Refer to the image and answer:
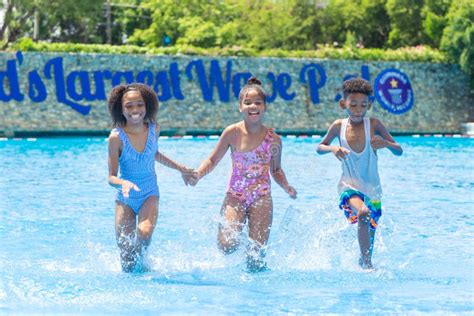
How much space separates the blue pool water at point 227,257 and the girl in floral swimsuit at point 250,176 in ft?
0.79

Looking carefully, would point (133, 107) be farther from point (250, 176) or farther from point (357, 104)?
point (357, 104)

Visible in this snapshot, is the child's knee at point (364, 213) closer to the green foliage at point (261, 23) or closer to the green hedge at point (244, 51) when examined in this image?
the green hedge at point (244, 51)

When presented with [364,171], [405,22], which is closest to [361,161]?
[364,171]

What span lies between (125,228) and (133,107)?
0.83 m

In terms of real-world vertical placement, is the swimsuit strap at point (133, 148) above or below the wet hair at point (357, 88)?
below

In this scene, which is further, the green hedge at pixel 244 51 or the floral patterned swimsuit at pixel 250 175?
the green hedge at pixel 244 51

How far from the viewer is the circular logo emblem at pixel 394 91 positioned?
1107 inches

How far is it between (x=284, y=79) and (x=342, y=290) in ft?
69.6

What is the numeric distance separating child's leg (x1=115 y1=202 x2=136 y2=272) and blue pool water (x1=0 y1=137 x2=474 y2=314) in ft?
0.62

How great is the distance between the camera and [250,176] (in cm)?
674

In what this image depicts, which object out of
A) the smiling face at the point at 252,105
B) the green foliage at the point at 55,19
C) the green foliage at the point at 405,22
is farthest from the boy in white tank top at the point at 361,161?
the green foliage at the point at 405,22

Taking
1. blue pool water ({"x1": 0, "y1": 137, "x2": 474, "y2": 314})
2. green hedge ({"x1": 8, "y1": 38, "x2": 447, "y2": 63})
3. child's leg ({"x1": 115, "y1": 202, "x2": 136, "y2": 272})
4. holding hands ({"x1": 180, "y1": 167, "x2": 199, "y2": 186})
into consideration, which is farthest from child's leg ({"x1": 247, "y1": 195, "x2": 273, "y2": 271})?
green hedge ({"x1": 8, "y1": 38, "x2": 447, "y2": 63})

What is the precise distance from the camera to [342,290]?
636 centimetres

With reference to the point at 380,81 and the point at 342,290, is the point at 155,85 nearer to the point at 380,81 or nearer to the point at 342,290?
the point at 380,81
